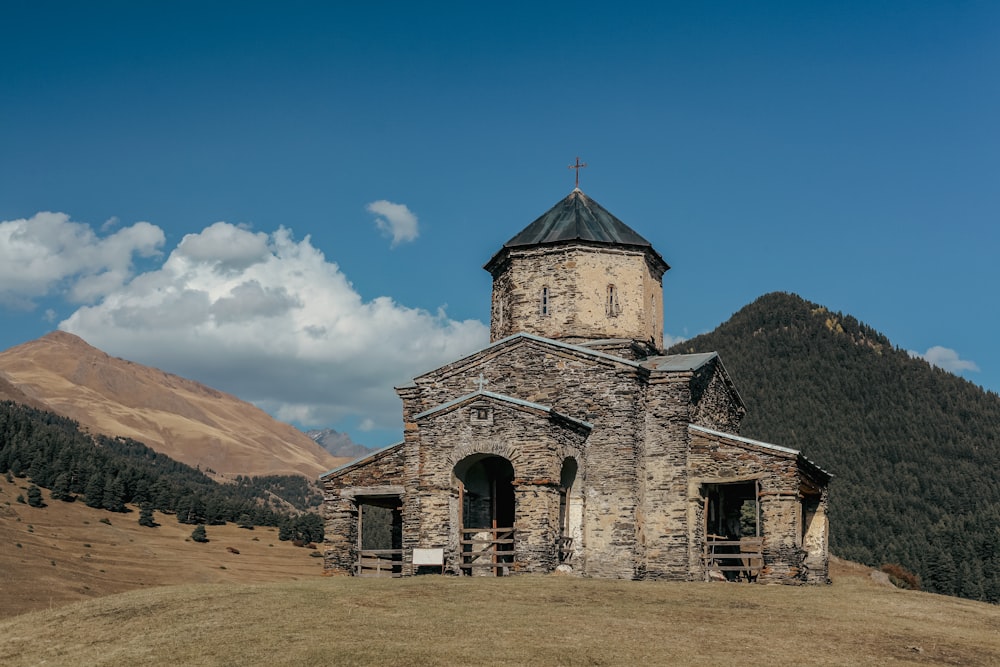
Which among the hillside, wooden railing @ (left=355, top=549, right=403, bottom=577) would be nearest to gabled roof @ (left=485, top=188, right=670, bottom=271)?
wooden railing @ (left=355, top=549, right=403, bottom=577)

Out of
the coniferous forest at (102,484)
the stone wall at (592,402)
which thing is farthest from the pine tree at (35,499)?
the stone wall at (592,402)

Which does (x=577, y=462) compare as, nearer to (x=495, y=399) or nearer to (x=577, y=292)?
(x=495, y=399)

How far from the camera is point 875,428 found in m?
110

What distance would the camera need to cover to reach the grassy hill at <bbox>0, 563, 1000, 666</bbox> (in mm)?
15852

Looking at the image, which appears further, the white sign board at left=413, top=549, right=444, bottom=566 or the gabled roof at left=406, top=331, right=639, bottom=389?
the gabled roof at left=406, top=331, right=639, bottom=389

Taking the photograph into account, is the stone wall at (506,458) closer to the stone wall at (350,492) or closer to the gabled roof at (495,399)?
the gabled roof at (495,399)

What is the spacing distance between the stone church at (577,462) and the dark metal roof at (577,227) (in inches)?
3.8

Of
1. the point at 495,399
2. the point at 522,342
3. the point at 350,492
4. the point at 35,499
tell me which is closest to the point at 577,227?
the point at 522,342

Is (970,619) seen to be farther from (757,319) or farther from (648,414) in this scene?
(757,319)

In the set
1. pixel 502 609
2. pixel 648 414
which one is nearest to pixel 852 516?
pixel 648 414

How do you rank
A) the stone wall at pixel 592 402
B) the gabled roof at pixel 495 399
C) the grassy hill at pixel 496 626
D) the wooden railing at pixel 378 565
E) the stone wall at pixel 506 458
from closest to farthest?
the grassy hill at pixel 496 626, the stone wall at pixel 506 458, the gabled roof at pixel 495 399, the stone wall at pixel 592 402, the wooden railing at pixel 378 565

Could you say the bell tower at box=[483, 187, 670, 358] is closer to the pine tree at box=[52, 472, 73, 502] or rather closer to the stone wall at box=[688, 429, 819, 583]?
the stone wall at box=[688, 429, 819, 583]

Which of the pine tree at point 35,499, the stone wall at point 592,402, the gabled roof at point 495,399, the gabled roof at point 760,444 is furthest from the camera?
the pine tree at point 35,499

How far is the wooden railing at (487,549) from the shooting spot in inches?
1029
